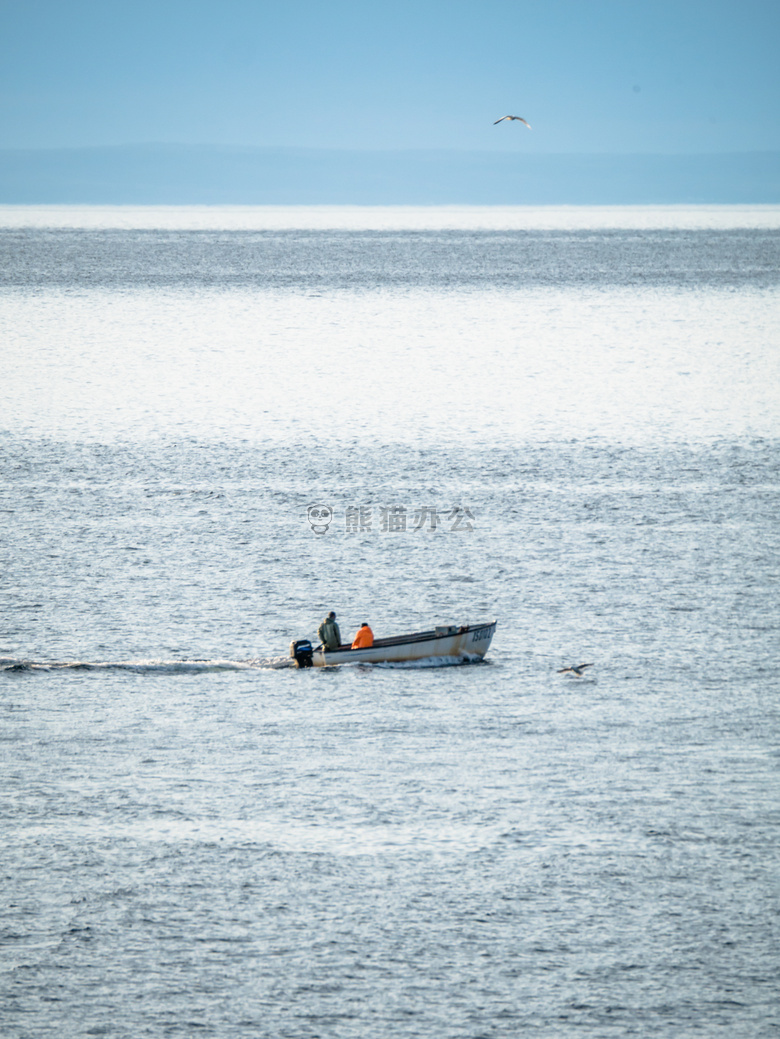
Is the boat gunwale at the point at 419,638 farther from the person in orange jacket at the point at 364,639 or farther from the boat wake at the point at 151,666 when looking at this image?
the boat wake at the point at 151,666

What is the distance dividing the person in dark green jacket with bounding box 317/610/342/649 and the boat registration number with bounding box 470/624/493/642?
1.82 metres

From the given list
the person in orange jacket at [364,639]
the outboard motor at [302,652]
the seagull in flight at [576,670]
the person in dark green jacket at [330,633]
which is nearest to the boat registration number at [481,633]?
the seagull in flight at [576,670]

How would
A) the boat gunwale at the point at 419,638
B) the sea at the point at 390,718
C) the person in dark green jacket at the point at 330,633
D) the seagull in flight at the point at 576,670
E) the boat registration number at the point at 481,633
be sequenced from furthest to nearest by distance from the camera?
the person in dark green jacket at the point at 330,633 < the boat registration number at the point at 481,633 < the boat gunwale at the point at 419,638 < the seagull in flight at the point at 576,670 < the sea at the point at 390,718

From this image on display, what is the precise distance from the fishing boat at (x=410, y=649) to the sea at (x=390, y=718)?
0.17 metres

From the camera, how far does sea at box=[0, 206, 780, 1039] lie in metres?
9.77

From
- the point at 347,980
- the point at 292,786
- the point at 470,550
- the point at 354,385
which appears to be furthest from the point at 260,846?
the point at 354,385

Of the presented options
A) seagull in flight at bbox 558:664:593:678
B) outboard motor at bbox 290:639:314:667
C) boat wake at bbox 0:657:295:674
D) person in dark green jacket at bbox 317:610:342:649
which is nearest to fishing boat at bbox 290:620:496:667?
outboard motor at bbox 290:639:314:667

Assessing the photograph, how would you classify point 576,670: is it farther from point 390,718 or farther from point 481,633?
point 390,718

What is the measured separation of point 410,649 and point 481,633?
0.97m

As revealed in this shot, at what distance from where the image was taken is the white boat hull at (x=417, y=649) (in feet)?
51.5

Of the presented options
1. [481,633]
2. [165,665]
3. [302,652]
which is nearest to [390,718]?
[302,652]

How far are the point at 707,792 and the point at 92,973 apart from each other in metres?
6.46

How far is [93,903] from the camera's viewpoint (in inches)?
422

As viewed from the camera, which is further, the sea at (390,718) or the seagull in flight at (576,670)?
the seagull in flight at (576,670)
